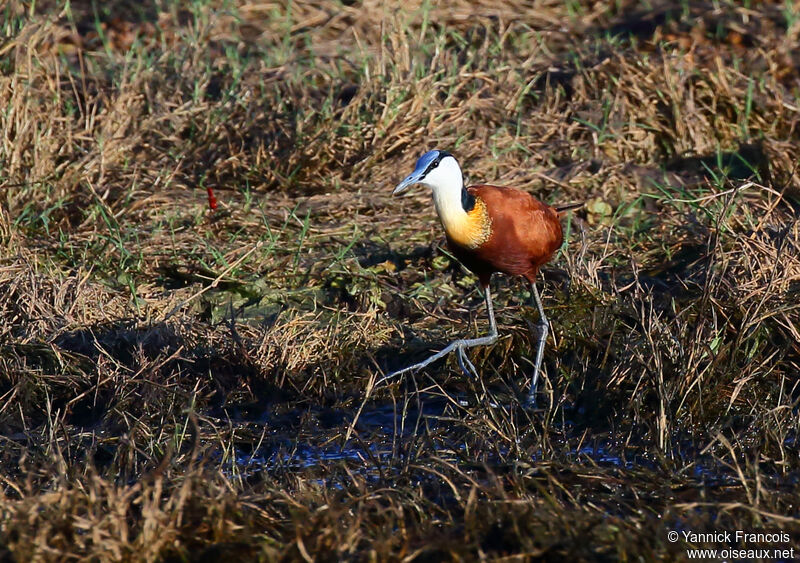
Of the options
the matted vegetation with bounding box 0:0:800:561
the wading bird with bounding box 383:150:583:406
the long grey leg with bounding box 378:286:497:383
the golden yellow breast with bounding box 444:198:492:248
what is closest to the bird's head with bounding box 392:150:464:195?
the wading bird with bounding box 383:150:583:406

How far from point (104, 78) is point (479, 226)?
3023mm

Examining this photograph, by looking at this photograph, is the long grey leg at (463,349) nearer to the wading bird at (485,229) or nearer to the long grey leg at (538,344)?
the wading bird at (485,229)

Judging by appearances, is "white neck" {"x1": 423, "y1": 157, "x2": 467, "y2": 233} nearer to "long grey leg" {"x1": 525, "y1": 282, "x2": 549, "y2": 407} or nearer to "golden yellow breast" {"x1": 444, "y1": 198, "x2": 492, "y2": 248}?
"golden yellow breast" {"x1": 444, "y1": 198, "x2": 492, "y2": 248}

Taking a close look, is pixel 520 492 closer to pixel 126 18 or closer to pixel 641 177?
pixel 641 177

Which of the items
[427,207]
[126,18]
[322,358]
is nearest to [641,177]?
[427,207]

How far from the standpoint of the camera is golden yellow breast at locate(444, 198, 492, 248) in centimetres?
446

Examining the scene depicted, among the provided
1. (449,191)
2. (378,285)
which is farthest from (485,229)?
(378,285)

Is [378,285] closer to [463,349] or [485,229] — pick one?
[463,349]

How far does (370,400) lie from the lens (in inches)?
177

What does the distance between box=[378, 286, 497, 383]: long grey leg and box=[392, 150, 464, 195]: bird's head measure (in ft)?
1.69

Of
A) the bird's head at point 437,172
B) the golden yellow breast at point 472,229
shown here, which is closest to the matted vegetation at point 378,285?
the golden yellow breast at point 472,229

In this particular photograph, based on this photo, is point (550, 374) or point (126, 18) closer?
point (550, 374)

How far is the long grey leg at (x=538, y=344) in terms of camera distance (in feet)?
14.1

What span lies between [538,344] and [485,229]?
0.49 m
